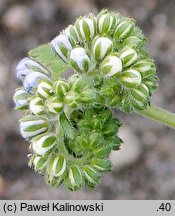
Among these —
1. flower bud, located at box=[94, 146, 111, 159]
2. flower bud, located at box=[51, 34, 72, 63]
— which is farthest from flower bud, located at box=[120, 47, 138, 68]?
flower bud, located at box=[94, 146, 111, 159]

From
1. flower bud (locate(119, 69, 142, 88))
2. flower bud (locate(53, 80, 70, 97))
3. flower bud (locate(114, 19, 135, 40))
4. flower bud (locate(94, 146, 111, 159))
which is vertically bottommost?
flower bud (locate(94, 146, 111, 159))

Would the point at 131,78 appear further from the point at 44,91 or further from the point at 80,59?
the point at 44,91

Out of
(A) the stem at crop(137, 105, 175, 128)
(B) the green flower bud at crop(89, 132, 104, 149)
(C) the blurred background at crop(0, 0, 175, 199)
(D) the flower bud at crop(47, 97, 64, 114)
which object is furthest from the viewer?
(C) the blurred background at crop(0, 0, 175, 199)

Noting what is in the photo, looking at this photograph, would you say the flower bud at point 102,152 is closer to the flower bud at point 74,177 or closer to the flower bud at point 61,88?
the flower bud at point 74,177

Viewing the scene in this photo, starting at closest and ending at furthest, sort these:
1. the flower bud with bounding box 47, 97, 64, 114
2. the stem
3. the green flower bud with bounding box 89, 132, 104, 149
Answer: the flower bud with bounding box 47, 97, 64, 114 < the green flower bud with bounding box 89, 132, 104, 149 < the stem

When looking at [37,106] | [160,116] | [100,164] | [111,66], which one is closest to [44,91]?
[37,106]

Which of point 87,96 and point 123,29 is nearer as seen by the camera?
point 87,96

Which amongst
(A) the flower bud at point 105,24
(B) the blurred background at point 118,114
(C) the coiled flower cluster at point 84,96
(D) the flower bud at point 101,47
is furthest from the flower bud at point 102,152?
(B) the blurred background at point 118,114

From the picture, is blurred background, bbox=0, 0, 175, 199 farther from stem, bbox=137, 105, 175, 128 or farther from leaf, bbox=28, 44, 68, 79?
stem, bbox=137, 105, 175, 128
